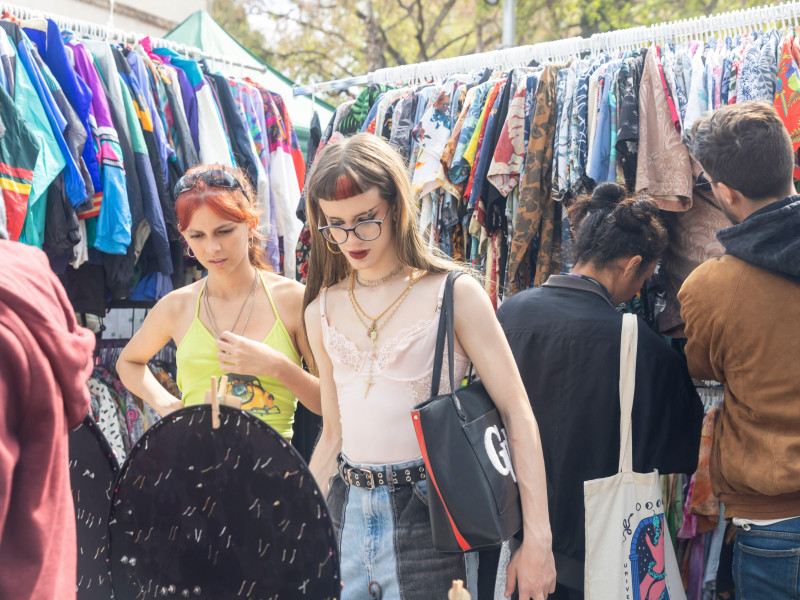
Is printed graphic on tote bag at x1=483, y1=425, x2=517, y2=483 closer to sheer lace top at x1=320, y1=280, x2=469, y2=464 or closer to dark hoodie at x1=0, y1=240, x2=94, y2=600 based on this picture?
sheer lace top at x1=320, y1=280, x2=469, y2=464

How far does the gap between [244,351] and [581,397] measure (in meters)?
1.03

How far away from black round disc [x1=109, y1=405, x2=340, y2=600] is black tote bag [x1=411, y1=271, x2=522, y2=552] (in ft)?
1.38

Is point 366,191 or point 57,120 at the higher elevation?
point 57,120

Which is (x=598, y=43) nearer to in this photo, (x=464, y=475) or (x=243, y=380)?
(x=243, y=380)

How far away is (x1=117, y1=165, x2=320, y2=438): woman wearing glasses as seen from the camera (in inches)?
89.8

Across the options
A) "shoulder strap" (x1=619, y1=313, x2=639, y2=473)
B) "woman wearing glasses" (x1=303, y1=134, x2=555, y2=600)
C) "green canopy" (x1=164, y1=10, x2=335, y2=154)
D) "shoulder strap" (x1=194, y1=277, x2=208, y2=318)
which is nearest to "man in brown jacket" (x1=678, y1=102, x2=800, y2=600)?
"shoulder strap" (x1=619, y1=313, x2=639, y2=473)

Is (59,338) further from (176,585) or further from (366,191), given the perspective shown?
(366,191)

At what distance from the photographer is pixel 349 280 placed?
2.01 m

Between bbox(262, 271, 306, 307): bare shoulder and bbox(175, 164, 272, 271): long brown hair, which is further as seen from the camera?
bbox(262, 271, 306, 307): bare shoulder

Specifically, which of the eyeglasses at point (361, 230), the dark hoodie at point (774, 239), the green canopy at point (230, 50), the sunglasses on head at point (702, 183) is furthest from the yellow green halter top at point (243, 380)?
the green canopy at point (230, 50)

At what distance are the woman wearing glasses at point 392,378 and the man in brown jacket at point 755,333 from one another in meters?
0.69

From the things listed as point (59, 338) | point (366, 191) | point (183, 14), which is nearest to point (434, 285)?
point (366, 191)

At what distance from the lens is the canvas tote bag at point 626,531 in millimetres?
2160

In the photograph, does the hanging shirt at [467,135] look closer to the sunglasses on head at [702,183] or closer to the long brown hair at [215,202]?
the sunglasses on head at [702,183]
